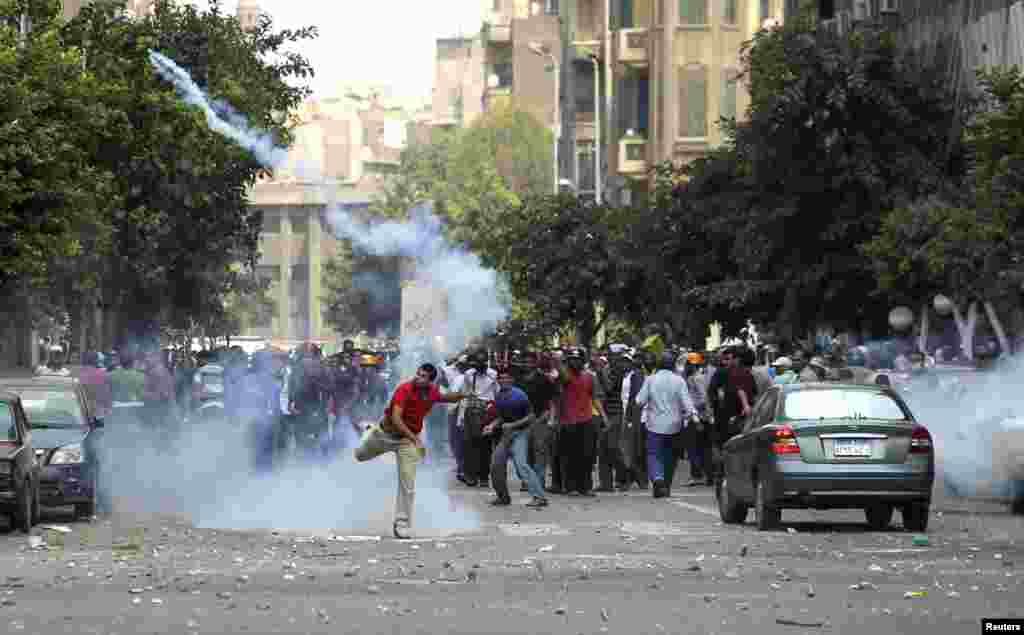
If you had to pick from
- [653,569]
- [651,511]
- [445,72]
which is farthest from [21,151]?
[445,72]

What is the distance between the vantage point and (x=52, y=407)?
2509 centimetres

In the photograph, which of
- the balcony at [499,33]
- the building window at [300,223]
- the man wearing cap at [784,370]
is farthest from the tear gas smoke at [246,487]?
the building window at [300,223]

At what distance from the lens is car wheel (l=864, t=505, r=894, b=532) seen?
72.4ft

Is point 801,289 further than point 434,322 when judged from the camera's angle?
No

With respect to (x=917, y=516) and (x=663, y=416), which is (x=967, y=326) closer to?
(x=663, y=416)

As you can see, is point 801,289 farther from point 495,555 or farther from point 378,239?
point 495,555

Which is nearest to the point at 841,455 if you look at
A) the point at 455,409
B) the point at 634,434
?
the point at 634,434

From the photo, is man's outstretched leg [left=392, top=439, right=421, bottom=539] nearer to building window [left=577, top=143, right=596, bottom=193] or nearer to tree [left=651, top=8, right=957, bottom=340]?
tree [left=651, top=8, right=957, bottom=340]

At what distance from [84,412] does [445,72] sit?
154 m

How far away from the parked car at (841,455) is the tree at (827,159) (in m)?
17.0

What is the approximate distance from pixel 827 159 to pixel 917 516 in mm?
18590

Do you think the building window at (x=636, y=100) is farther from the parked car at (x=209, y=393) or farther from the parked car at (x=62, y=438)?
the parked car at (x=62, y=438)

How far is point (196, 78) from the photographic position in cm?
4497

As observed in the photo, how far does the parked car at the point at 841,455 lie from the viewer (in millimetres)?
20781
